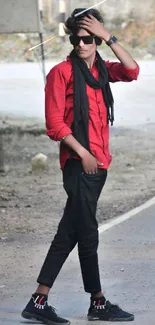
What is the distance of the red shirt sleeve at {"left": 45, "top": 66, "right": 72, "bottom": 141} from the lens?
5285mm

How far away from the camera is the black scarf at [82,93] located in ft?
17.5

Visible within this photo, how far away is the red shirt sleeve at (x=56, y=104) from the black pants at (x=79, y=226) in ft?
0.69

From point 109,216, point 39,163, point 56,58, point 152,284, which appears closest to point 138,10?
point 56,58

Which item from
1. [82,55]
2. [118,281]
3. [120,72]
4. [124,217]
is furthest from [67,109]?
[124,217]

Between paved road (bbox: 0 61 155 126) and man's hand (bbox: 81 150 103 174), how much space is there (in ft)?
34.4

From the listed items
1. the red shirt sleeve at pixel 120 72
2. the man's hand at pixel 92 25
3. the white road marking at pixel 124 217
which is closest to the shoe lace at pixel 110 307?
Answer: the red shirt sleeve at pixel 120 72

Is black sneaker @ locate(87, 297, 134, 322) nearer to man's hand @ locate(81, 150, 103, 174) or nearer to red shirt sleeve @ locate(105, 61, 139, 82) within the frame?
man's hand @ locate(81, 150, 103, 174)

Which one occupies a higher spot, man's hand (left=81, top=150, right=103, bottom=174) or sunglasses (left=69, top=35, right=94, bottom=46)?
sunglasses (left=69, top=35, right=94, bottom=46)

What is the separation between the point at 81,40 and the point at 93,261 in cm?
124

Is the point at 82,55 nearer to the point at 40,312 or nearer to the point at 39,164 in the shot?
the point at 40,312

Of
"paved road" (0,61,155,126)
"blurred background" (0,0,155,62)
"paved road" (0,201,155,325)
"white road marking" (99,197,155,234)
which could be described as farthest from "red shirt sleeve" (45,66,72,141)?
"paved road" (0,61,155,126)

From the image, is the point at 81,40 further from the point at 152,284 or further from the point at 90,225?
the point at 152,284

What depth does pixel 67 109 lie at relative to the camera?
17.7 feet

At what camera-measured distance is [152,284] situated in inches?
249
